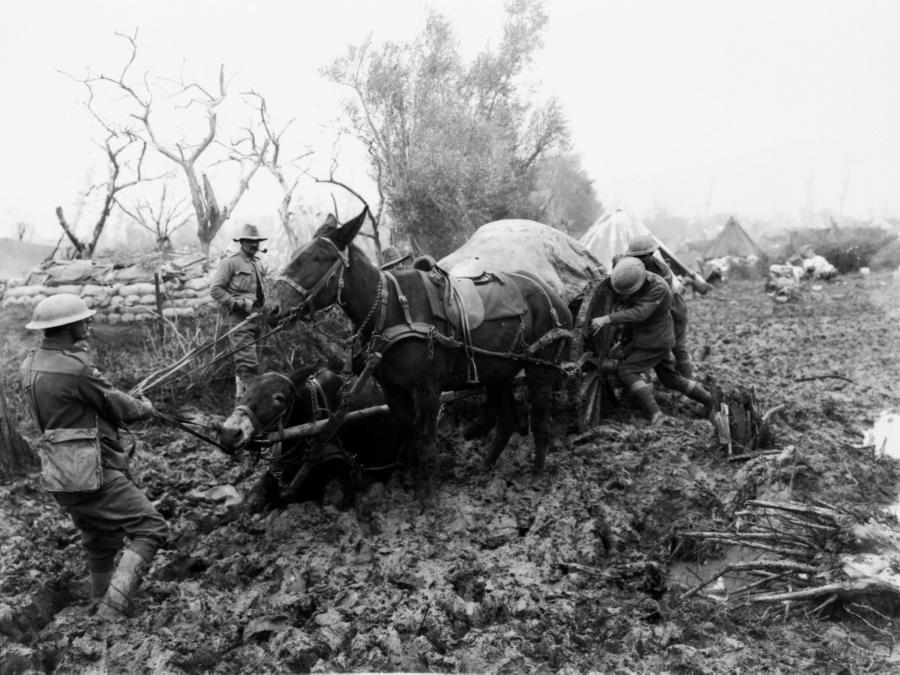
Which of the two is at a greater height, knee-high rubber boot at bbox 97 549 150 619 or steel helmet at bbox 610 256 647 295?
steel helmet at bbox 610 256 647 295

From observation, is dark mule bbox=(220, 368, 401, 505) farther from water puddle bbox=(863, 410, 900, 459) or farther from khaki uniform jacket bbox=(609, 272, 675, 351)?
water puddle bbox=(863, 410, 900, 459)

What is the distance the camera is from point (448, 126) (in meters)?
18.4

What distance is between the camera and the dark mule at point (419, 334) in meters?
4.70

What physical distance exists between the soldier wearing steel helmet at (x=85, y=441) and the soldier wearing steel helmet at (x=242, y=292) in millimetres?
3287

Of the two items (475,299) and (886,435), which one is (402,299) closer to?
(475,299)

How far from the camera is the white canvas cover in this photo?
25.8ft

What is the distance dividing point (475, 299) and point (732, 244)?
89.5 feet

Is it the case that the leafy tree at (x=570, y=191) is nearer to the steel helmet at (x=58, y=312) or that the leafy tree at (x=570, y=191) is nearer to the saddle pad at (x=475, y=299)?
the saddle pad at (x=475, y=299)

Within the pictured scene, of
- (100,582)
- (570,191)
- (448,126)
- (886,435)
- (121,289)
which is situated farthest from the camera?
(570,191)

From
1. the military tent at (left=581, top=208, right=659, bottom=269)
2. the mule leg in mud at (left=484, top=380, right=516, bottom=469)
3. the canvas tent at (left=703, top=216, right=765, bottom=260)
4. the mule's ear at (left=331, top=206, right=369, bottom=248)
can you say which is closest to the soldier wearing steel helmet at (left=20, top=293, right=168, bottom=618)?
the mule's ear at (left=331, top=206, right=369, bottom=248)

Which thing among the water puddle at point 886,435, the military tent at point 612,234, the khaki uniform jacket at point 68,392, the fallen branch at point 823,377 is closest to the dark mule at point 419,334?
the khaki uniform jacket at point 68,392

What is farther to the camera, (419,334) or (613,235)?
(613,235)

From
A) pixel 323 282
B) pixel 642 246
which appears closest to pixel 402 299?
pixel 323 282

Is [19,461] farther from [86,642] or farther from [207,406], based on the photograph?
[86,642]
